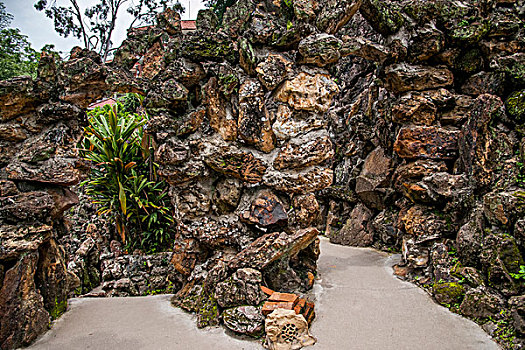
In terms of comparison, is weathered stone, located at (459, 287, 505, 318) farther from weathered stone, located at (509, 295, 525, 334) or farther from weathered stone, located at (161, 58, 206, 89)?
weathered stone, located at (161, 58, 206, 89)

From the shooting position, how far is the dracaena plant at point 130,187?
476 cm

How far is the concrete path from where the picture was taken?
2859 millimetres

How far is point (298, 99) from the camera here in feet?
12.1

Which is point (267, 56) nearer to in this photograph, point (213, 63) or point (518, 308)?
point (213, 63)

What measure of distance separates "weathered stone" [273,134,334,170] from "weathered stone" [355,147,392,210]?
3.82m

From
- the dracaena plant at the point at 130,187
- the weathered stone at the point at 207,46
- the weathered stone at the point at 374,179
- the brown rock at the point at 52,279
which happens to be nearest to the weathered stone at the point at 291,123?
the weathered stone at the point at 207,46

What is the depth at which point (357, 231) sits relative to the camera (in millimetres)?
7504

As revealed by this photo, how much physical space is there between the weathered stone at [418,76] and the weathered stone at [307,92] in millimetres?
2141

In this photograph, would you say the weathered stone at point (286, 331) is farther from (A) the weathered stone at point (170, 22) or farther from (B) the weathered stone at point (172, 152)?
(A) the weathered stone at point (170, 22)

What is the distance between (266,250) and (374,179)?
481 cm

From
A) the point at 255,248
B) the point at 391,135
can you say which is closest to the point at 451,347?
the point at 255,248

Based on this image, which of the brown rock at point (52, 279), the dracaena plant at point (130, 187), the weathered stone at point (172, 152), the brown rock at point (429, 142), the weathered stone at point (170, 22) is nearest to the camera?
the brown rock at point (52, 279)

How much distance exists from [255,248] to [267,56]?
227 cm

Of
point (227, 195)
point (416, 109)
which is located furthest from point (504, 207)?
point (227, 195)
